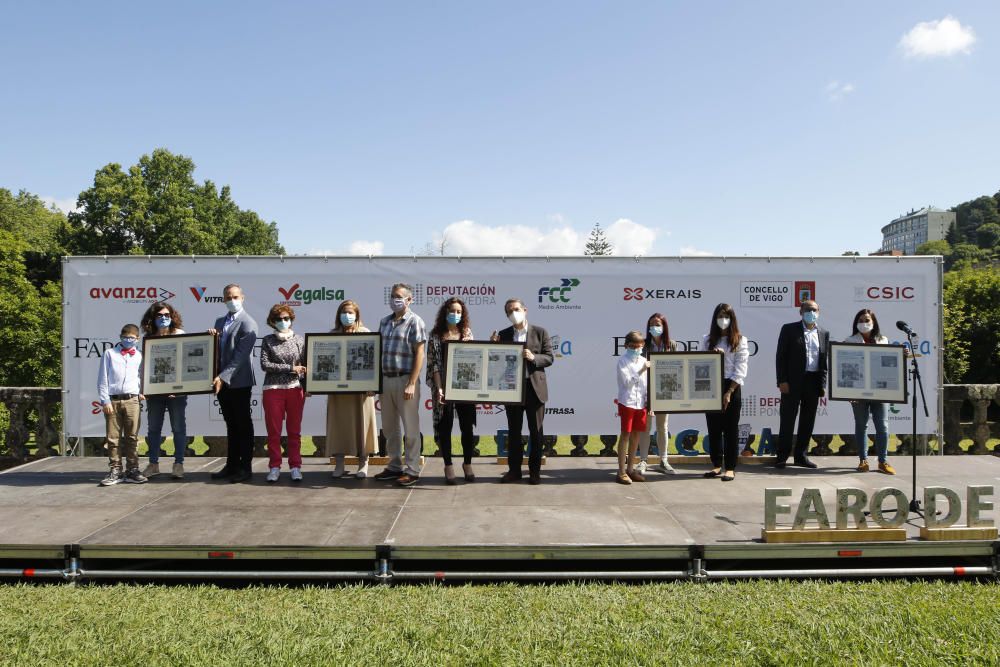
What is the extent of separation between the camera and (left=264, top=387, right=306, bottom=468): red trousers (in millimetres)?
7086

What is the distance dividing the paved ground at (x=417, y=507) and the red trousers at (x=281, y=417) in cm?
30

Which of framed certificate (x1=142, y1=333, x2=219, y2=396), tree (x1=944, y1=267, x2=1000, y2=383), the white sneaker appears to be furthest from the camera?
tree (x1=944, y1=267, x2=1000, y2=383)

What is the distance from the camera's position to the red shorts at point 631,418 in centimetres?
712

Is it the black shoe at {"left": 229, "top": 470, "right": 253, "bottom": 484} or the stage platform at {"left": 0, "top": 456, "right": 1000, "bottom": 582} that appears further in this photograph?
the black shoe at {"left": 229, "top": 470, "right": 253, "bottom": 484}

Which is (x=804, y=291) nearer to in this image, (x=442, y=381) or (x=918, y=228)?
(x=442, y=381)

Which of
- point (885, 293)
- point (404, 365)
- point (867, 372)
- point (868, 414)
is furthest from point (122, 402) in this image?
point (885, 293)

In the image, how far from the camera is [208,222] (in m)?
48.2

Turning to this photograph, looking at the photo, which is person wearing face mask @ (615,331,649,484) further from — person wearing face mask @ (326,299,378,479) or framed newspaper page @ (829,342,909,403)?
person wearing face mask @ (326,299,378,479)

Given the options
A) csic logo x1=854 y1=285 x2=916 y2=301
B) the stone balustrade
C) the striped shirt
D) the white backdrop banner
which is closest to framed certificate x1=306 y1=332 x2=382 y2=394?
the striped shirt

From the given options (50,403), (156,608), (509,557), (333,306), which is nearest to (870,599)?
(509,557)

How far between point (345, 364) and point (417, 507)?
187 cm

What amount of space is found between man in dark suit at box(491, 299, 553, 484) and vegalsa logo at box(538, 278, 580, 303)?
203cm

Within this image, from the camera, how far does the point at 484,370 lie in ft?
22.9

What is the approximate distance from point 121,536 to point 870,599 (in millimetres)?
5624
